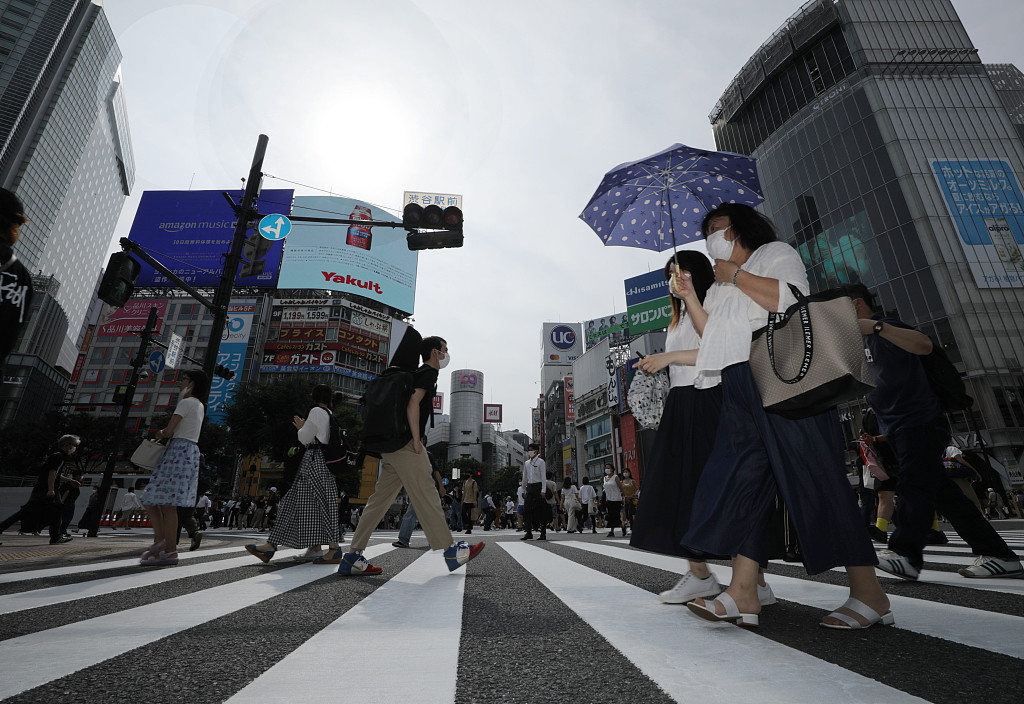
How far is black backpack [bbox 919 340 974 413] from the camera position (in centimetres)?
282

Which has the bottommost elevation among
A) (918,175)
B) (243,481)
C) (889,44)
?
(243,481)

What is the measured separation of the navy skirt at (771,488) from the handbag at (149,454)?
4382 millimetres

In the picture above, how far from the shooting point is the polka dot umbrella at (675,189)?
396 cm

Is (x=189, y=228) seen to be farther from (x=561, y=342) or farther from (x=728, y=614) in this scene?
(x=561, y=342)

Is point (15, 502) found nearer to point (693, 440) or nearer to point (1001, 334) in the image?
point (693, 440)

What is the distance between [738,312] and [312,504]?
11.3 ft

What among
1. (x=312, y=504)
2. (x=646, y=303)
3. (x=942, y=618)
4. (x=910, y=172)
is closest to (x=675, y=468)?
(x=942, y=618)

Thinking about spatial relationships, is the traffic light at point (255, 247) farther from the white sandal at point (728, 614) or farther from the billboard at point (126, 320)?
the billboard at point (126, 320)

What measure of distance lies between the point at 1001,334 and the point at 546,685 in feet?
141

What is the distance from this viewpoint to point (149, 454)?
13.8ft

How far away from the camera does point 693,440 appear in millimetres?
2311

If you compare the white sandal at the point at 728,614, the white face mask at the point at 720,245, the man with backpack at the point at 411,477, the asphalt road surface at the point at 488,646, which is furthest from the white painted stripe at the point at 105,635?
the white face mask at the point at 720,245

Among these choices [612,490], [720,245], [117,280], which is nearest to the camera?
[720,245]

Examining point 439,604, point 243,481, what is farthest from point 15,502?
point 243,481
